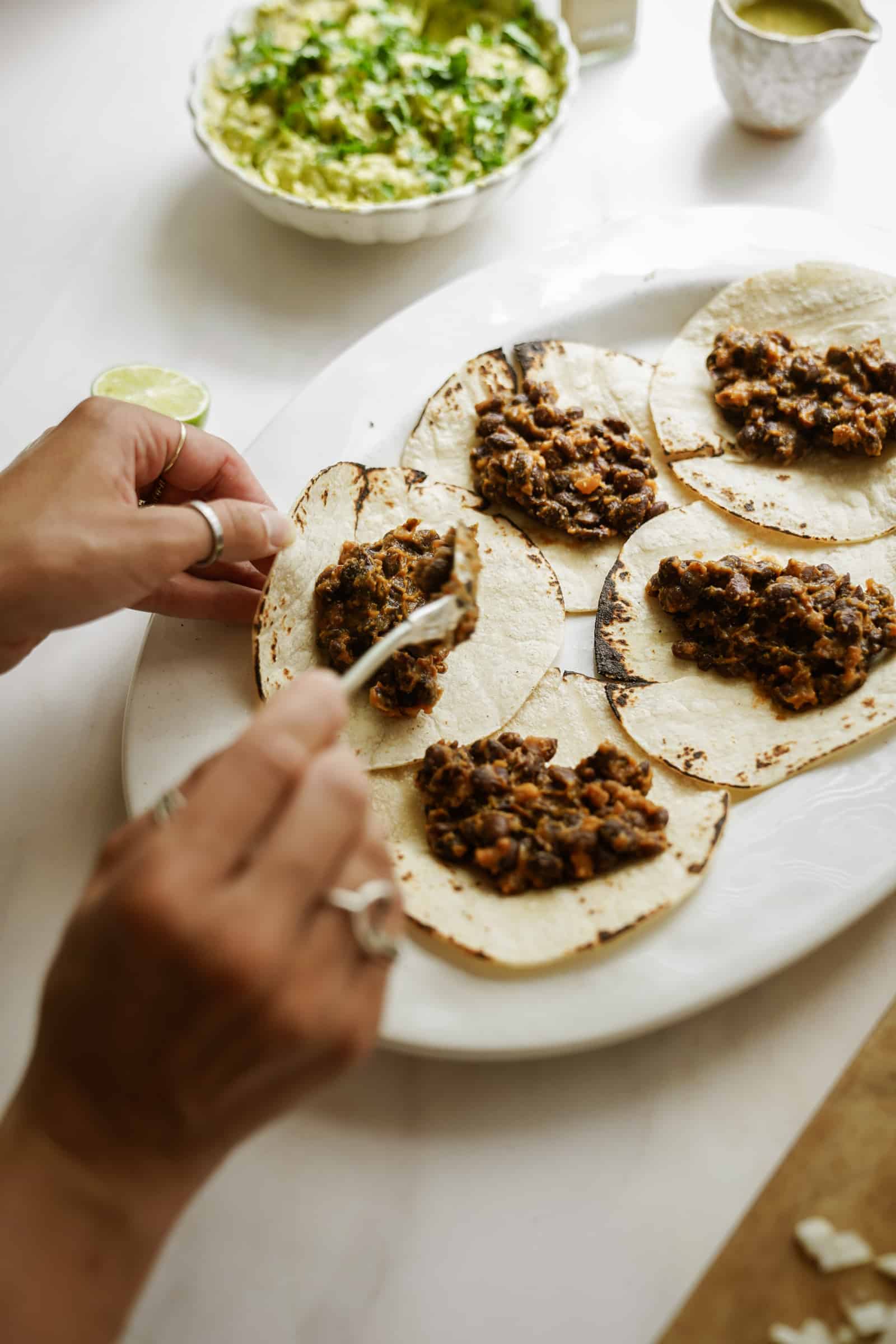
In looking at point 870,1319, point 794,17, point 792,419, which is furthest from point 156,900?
point 794,17

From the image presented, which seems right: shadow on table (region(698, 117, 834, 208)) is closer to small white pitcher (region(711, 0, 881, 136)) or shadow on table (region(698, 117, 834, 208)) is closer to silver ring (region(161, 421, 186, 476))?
small white pitcher (region(711, 0, 881, 136))

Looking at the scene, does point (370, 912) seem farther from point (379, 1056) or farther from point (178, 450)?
point (178, 450)

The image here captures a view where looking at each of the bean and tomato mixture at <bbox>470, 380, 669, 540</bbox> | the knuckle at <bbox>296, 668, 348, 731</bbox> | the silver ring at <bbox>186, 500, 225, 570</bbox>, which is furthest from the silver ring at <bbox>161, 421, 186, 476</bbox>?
the knuckle at <bbox>296, 668, 348, 731</bbox>

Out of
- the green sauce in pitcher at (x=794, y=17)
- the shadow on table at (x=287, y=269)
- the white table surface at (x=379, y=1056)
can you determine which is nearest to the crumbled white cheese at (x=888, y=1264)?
the white table surface at (x=379, y=1056)

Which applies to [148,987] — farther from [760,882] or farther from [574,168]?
[574,168]

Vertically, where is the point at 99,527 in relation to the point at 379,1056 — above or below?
above

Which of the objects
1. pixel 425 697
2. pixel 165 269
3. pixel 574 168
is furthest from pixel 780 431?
pixel 165 269
